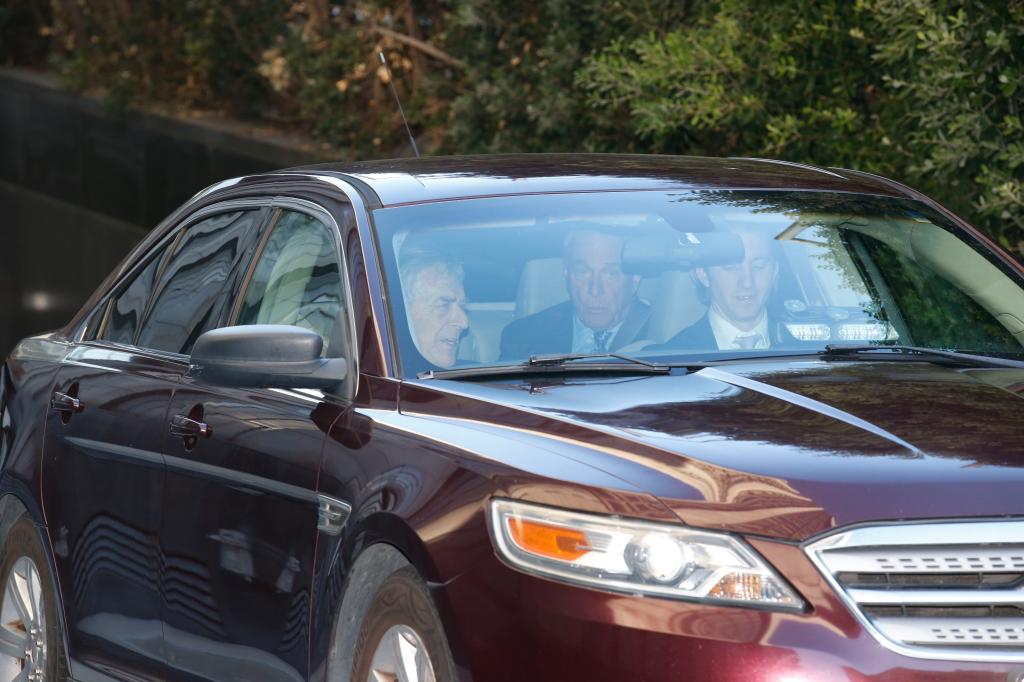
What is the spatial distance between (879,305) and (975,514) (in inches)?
66.1

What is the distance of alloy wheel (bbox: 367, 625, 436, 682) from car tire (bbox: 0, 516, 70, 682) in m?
2.15

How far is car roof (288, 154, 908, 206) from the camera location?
18.1 feet

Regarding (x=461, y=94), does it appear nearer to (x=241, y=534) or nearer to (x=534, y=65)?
(x=534, y=65)

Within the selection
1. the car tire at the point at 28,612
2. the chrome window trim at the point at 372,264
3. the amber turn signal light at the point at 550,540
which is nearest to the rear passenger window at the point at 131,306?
the car tire at the point at 28,612

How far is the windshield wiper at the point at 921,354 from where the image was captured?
510 centimetres

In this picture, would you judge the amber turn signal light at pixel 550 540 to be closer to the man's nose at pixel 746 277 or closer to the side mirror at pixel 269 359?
the side mirror at pixel 269 359

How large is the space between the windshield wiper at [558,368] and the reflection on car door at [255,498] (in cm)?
35

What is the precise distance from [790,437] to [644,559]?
42cm

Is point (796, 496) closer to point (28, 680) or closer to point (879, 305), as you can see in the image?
point (879, 305)

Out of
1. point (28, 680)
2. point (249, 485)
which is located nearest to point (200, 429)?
point (249, 485)

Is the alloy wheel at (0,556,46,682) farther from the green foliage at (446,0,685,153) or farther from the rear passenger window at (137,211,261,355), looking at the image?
the green foliage at (446,0,685,153)

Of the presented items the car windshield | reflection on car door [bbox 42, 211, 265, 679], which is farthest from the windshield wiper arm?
reflection on car door [bbox 42, 211, 265, 679]

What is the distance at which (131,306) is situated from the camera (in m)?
6.64

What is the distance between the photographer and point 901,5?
10320 millimetres
